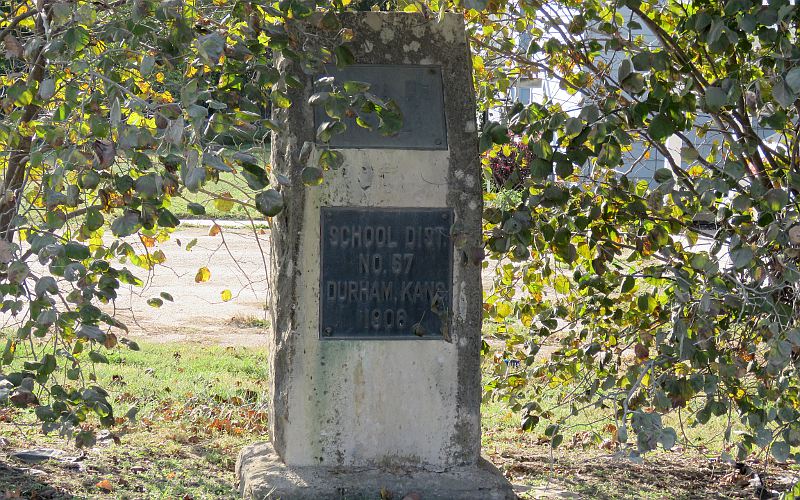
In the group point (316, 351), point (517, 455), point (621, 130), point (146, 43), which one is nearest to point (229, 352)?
point (517, 455)

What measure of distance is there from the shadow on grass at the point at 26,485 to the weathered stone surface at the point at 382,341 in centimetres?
96

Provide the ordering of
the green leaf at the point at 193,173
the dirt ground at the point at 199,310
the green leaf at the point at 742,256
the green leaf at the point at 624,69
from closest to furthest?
the green leaf at the point at 193,173 → the green leaf at the point at 742,256 → the green leaf at the point at 624,69 → the dirt ground at the point at 199,310

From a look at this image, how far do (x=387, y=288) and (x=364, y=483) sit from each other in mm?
764

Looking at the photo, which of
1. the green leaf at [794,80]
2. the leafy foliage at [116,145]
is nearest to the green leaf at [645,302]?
the green leaf at [794,80]

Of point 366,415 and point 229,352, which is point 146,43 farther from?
point 229,352

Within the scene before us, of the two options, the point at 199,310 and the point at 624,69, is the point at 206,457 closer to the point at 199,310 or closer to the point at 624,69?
the point at 624,69

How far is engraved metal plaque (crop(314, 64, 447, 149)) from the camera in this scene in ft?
12.0

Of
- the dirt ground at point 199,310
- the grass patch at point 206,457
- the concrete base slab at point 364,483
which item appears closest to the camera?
the concrete base slab at point 364,483

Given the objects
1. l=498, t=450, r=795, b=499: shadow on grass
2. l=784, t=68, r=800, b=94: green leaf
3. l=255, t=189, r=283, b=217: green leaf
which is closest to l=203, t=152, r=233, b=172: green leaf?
l=255, t=189, r=283, b=217: green leaf

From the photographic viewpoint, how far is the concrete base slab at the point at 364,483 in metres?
3.53

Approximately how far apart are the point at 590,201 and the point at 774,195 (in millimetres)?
996

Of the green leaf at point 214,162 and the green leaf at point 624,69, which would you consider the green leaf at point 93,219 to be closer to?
the green leaf at point 214,162

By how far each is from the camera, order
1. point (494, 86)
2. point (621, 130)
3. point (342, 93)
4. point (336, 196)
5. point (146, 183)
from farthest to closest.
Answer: point (494, 86) → point (336, 196) → point (621, 130) → point (342, 93) → point (146, 183)

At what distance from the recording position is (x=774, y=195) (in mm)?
3088
